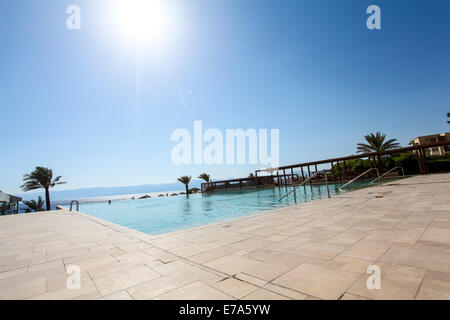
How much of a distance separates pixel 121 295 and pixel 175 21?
8688 millimetres

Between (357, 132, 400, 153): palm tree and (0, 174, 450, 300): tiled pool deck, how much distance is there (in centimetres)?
2478

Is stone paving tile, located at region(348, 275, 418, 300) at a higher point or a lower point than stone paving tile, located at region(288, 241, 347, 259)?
higher

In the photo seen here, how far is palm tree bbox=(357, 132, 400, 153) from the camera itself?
24.3 metres

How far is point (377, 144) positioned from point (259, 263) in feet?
94.3

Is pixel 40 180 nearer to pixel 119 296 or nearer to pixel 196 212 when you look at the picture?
pixel 196 212

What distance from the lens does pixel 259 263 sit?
8.54 ft

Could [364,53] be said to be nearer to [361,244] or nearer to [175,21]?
[175,21]

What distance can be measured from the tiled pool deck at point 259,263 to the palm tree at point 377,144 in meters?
24.8

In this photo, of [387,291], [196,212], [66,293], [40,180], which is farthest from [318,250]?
[40,180]

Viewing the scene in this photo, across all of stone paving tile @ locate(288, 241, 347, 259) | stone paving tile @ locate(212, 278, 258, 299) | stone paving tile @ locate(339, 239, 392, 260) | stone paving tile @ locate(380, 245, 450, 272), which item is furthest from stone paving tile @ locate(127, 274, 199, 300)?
stone paving tile @ locate(380, 245, 450, 272)

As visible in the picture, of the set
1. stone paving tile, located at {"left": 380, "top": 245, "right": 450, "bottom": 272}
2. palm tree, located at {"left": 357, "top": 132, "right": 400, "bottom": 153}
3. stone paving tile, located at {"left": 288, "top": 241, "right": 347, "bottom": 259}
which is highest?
palm tree, located at {"left": 357, "top": 132, "right": 400, "bottom": 153}

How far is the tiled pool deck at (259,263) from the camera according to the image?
190 cm

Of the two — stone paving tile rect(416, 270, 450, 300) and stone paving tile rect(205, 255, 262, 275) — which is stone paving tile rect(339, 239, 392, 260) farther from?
stone paving tile rect(205, 255, 262, 275)

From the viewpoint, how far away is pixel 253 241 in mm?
3627
